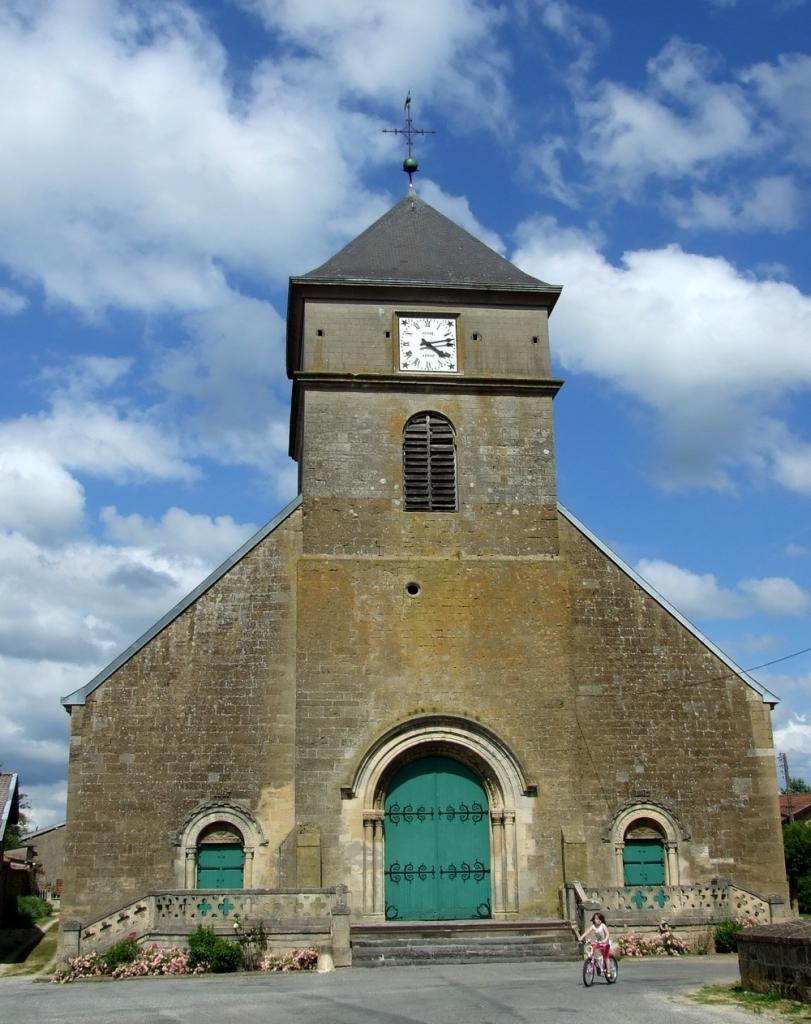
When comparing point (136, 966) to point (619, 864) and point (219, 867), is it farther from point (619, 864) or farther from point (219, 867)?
point (619, 864)

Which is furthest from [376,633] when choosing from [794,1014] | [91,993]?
[794,1014]

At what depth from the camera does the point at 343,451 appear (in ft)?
67.0

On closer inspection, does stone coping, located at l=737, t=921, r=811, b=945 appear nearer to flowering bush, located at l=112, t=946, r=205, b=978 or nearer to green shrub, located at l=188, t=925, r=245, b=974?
green shrub, located at l=188, t=925, r=245, b=974

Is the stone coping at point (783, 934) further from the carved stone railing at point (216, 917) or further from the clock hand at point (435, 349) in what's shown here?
the clock hand at point (435, 349)

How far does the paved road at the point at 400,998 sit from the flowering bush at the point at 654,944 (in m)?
0.74

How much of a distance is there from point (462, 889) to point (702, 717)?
207 inches

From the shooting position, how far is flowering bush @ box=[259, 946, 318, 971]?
15.8 meters

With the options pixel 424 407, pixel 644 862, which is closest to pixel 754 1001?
pixel 644 862

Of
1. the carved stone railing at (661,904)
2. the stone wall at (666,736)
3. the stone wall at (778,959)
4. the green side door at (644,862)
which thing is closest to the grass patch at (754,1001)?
the stone wall at (778,959)

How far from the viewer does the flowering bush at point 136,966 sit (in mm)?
15883

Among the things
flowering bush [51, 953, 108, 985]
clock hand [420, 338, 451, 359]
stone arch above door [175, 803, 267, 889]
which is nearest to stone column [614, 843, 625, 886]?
stone arch above door [175, 803, 267, 889]

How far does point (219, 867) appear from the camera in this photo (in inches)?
714

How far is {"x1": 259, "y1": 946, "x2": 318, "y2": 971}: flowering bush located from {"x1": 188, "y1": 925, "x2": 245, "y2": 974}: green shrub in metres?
0.39

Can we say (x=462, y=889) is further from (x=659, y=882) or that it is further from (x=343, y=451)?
(x=343, y=451)
